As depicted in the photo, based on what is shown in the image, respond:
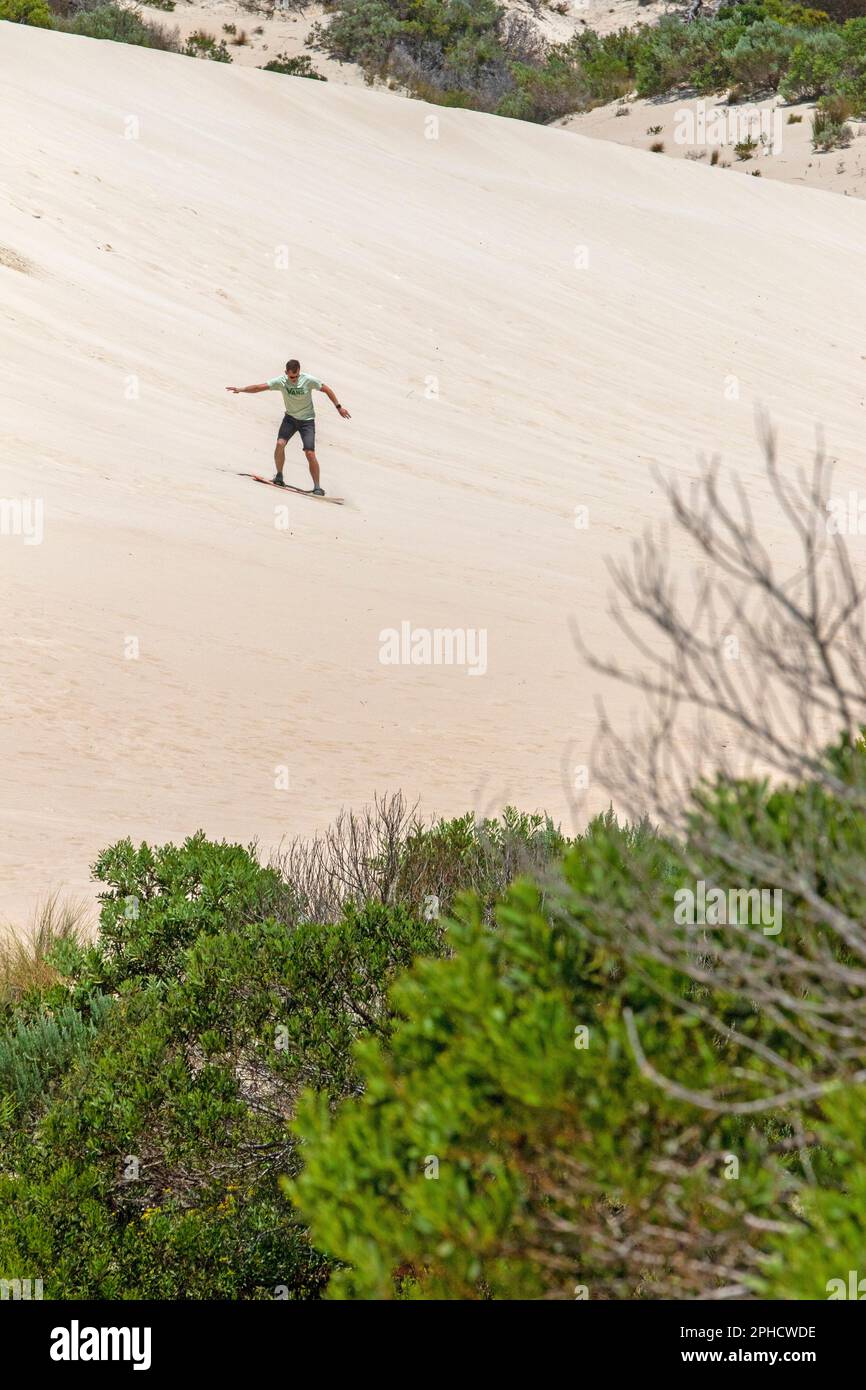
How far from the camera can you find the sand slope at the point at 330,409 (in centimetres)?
845

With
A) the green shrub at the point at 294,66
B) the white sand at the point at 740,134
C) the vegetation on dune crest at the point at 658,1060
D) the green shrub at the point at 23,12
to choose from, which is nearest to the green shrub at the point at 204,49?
the green shrub at the point at 294,66

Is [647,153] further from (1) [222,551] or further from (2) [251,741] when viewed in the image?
(2) [251,741]

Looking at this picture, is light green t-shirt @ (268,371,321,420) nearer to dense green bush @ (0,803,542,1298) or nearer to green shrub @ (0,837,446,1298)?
dense green bush @ (0,803,542,1298)

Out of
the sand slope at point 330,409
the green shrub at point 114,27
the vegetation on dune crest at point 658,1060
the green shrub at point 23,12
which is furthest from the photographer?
the green shrub at point 114,27

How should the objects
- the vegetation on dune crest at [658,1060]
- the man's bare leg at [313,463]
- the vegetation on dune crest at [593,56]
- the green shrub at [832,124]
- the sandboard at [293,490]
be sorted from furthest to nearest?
1. the vegetation on dune crest at [593,56]
2. the green shrub at [832,124]
3. the sandboard at [293,490]
4. the man's bare leg at [313,463]
5. the vegetation on dune crest at [658,1060]

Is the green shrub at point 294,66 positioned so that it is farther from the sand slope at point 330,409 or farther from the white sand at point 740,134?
the sand slope at point 330,409

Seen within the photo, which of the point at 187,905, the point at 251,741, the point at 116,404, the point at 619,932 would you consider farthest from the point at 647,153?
the point at 619,932

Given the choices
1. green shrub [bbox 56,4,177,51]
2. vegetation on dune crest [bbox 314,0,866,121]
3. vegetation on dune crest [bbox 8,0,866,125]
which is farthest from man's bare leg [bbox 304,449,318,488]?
vegetation on dune crest [bbox 314,0,866,121]

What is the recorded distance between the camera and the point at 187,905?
489cm

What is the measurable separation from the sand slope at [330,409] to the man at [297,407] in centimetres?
50

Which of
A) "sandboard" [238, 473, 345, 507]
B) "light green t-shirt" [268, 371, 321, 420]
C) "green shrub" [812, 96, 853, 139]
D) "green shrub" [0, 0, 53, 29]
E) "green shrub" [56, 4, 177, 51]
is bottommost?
"sandboard" [238, 473, 345, 507]

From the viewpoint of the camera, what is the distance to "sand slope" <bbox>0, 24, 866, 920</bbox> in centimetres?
845

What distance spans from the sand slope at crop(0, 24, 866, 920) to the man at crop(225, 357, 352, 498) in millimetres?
499

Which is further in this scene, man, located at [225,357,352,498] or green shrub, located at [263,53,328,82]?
green shrub, located at [263,53,328,82]
